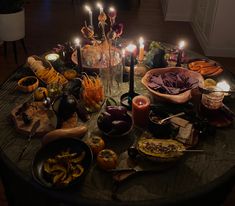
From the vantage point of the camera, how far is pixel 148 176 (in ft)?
4.00

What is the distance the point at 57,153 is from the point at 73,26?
3.67 metres

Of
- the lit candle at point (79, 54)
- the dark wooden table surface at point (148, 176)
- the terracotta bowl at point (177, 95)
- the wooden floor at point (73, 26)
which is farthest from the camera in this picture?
the wooden floor at point (73, 26)

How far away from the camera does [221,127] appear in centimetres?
147

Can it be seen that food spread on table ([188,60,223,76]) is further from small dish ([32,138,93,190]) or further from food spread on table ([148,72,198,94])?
small dish ([32,138,93,190])

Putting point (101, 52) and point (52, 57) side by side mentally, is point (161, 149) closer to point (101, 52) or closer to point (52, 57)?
point (101, 52)

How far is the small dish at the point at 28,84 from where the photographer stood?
67.1 inches

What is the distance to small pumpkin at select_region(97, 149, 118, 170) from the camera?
47.9 inches

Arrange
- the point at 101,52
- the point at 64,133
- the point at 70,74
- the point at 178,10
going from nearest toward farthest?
the point at 64,133 → the point at 70,74 → the point at 101,52 → the point at 178,10

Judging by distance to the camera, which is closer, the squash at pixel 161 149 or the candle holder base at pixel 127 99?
the squash at pixel 161 149

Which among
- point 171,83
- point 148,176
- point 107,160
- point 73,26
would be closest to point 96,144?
point 107,160

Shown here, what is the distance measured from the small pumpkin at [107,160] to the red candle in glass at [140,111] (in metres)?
0.28

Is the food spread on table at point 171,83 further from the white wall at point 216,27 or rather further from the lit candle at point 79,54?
the white wall at point 216,27

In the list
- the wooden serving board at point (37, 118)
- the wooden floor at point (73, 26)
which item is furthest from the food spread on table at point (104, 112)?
the wooden floor at point (73, 26)

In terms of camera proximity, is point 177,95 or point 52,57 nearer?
point 177,95
